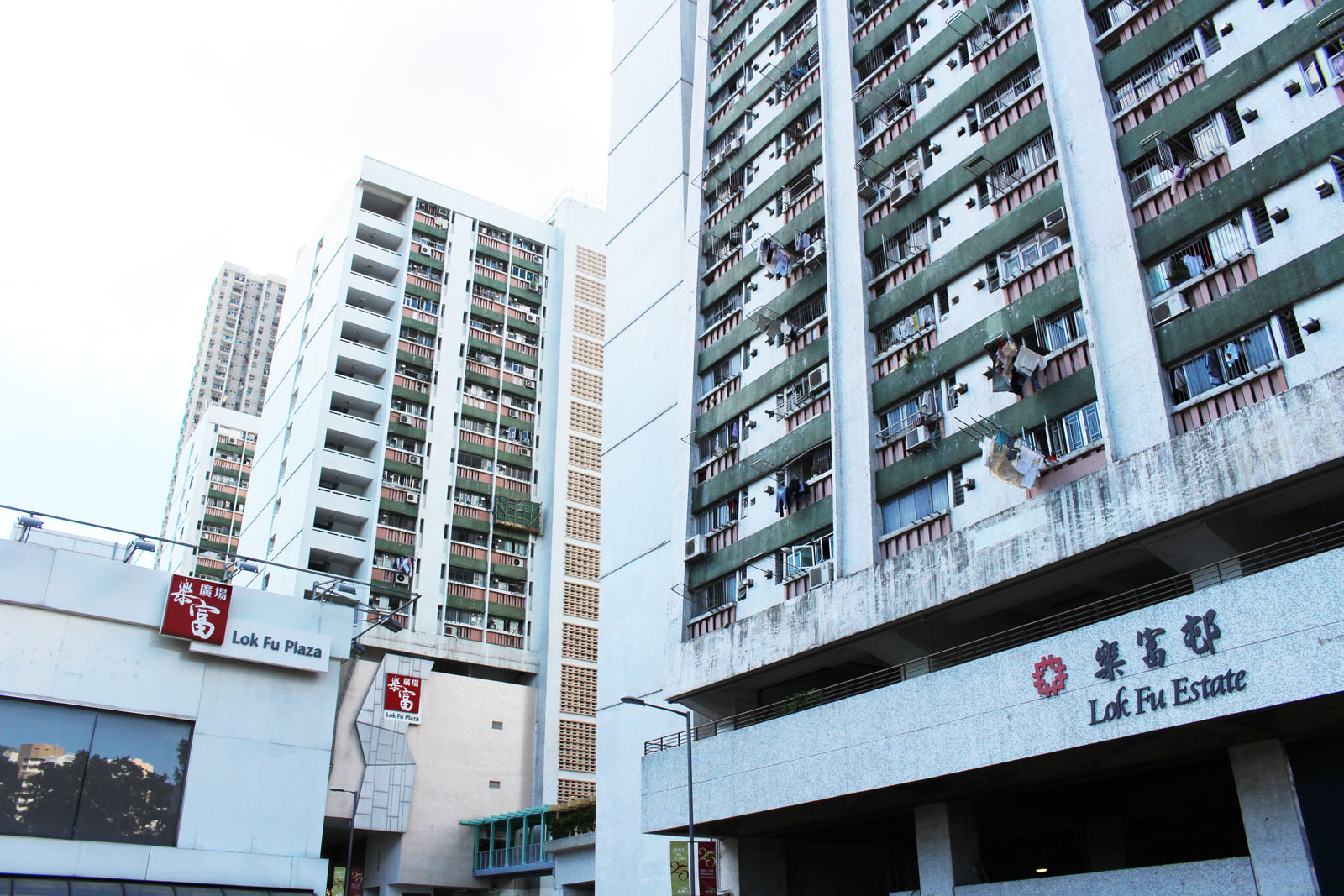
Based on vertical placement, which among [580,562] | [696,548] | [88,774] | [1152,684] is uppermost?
[580,562]

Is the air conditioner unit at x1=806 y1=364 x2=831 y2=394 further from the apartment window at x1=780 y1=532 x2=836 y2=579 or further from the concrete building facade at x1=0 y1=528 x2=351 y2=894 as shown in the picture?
the concrete building facade at x1=0 y1=528 x2=351 y2=894

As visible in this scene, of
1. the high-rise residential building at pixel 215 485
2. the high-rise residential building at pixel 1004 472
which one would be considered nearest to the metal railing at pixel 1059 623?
the high-rise residential building at pixel 1004 472

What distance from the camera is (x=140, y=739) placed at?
2659 centimetres

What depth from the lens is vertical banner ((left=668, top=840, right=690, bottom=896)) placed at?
32.8m

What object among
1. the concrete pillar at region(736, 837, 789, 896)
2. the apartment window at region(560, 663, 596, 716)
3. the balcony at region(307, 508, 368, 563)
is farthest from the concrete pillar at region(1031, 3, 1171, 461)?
the balcony at region(307, 508, 368, 563)

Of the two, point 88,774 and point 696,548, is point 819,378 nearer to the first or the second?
point 696,548

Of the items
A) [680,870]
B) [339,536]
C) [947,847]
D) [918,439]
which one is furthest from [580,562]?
[947,847]

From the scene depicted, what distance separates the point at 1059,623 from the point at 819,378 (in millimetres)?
11725

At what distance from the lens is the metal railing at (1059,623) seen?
836 inches

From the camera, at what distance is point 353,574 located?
58.8 metres

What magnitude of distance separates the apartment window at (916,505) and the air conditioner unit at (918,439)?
929 mm

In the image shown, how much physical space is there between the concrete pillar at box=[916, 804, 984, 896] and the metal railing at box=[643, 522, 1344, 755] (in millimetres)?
3388

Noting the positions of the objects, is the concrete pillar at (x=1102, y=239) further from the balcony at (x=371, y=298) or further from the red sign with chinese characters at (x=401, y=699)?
the balcony at (x=371, y=298)

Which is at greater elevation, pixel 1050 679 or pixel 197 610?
pixel 197 610
